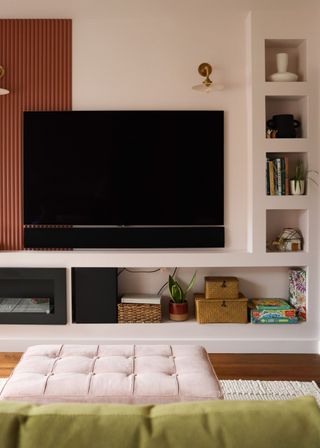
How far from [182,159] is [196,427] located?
2999 mm

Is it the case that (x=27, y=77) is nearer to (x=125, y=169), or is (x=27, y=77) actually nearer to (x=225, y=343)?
(x=125, y=169)

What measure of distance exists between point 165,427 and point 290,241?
3.00 meters

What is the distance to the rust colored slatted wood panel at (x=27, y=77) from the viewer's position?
378 cm

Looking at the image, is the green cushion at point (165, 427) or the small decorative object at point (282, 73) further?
the small decorative object at point (282, 73)

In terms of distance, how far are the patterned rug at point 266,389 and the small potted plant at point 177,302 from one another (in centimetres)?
77

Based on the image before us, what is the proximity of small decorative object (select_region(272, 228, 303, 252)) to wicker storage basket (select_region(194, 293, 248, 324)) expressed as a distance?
54 centimetres

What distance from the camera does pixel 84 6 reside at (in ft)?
11.6

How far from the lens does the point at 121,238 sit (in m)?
3.74

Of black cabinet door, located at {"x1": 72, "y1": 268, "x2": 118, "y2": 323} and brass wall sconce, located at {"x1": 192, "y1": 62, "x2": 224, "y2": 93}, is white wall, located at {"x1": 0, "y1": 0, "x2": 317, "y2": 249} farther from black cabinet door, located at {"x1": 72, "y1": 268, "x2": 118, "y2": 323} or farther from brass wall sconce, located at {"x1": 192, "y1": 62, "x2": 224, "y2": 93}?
black cabinet door, located at {"x1": 72, "y1": 268, "x2": 118, "y2": 323}

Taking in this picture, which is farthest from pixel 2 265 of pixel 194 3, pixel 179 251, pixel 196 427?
pixel 196 427

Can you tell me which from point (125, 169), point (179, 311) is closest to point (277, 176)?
point (125, 169)

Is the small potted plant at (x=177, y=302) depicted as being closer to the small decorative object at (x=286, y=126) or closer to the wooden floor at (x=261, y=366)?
the wooden floor at (x=261, y=366)

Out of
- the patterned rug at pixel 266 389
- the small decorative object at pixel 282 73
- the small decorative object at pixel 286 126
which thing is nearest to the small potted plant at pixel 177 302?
the patterned rug at pixel 266 389

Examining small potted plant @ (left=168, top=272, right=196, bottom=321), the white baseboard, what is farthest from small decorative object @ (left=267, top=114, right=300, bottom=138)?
the white baseboard
